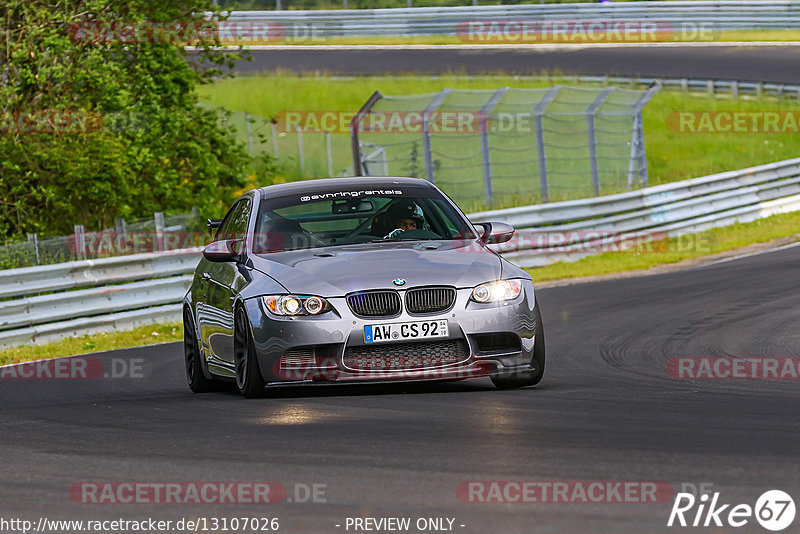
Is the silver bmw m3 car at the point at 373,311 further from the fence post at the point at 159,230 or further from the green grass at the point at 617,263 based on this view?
the fence post at the point at 159,230

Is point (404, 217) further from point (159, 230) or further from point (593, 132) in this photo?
point (593, 132)

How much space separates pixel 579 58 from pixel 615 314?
26.1m

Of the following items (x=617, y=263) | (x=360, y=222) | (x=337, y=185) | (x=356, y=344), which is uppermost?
(x=337, y=185)

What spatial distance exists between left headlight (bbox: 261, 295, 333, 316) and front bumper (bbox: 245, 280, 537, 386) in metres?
0.03

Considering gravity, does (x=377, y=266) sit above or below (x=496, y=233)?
above

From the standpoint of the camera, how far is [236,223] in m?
10.6

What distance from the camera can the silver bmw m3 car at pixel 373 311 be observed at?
834cm

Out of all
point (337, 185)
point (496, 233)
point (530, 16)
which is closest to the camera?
point (496, 233)

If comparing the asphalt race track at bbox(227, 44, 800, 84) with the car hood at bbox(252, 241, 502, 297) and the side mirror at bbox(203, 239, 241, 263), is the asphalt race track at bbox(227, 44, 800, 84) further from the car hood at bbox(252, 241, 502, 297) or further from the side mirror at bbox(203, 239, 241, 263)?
the car hood at bbox(252, 241, 502, 297)

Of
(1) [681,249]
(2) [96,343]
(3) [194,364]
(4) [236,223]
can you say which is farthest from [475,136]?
(3) [194,364]

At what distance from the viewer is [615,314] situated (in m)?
14.4

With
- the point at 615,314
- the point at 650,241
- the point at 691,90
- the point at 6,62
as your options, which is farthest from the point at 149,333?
the point at 691,90

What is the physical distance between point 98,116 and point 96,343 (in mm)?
7184

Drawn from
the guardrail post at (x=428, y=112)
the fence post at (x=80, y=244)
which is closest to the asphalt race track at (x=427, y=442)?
the fence post at (x=80, y=244)
